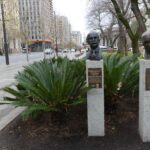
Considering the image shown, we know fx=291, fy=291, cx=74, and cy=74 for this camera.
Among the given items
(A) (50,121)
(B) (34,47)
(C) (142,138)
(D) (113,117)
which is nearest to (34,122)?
(A) (50,121)

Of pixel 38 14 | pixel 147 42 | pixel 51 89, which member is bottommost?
pixel 51 89

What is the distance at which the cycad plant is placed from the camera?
493 cm

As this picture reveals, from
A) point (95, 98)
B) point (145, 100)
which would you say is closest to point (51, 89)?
point (95, 98)

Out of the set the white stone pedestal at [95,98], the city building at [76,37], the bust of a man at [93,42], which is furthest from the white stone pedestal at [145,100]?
the city building at [76,37]

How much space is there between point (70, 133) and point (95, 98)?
80 cm

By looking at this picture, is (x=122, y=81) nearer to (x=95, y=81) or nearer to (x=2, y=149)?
(x=95, y=81)

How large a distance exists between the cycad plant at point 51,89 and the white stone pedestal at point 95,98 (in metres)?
0.16

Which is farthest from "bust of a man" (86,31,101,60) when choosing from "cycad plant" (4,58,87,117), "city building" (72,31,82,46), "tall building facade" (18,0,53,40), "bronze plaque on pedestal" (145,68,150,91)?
"city building" (72,31,82,46)

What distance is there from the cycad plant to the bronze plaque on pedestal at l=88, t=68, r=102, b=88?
0.50 ft

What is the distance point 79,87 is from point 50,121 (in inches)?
37.7

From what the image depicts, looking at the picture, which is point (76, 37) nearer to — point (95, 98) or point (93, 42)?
point (93, 42)

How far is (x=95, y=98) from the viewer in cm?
494

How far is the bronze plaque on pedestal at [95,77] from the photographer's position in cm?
482

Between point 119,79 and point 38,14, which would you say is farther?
point 38,14
